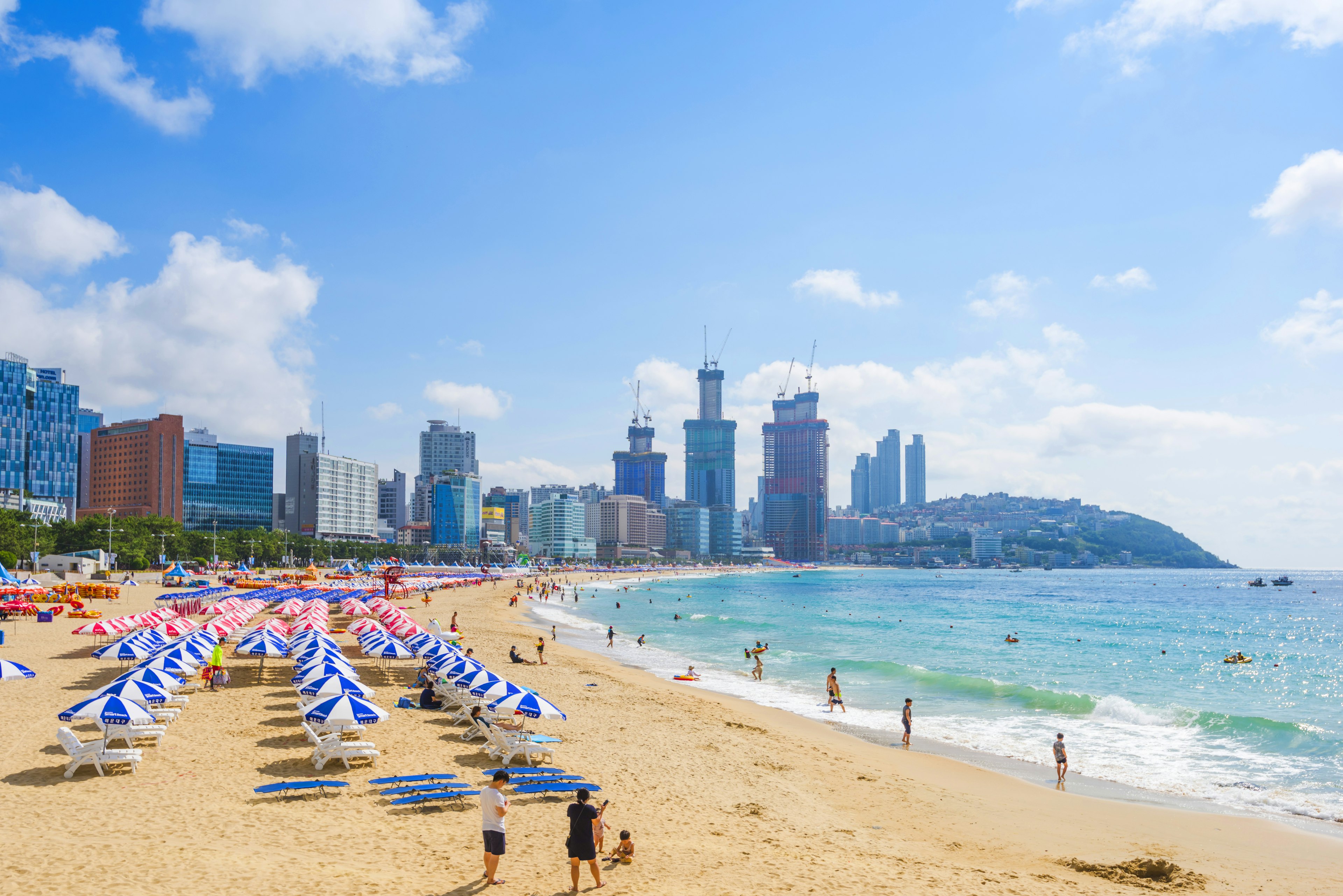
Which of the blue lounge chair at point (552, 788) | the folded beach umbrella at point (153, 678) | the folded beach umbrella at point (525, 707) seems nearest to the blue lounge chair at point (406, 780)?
the blue lounge chair at point (552, 788)

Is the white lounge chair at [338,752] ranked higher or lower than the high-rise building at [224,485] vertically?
lower

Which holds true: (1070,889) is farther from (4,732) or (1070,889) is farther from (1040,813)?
(4,732)

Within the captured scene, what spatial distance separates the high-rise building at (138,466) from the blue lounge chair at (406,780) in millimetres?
187151

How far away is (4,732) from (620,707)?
47.6 ft

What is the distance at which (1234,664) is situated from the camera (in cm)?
4391

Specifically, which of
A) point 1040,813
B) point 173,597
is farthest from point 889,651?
point 173,597

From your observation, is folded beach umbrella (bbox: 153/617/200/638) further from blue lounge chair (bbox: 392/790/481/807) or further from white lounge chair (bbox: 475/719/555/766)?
blue lounge chair (bbox: 392/790/481/807)

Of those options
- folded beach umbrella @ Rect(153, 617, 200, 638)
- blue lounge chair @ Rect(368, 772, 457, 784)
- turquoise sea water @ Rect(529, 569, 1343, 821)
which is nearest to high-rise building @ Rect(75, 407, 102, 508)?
turquoise sea water @ Rect(529, 569, 1343, 821)

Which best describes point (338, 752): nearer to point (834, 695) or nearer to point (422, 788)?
point (422, 788)

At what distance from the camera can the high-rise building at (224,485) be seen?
589 ft

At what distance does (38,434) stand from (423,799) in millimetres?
164333

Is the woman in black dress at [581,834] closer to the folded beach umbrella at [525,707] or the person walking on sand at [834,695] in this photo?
the folded beach umbrella at [525,707]

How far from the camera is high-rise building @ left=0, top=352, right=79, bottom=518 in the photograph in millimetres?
135375

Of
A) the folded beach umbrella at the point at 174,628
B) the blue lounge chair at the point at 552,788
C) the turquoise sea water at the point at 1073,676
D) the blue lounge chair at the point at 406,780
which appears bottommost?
the turquoise sea water at the point at 1073,676
